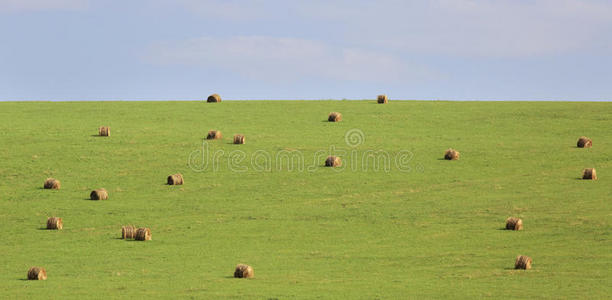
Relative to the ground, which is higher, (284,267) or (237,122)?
(237,122)

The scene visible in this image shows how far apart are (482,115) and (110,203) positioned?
31.2m

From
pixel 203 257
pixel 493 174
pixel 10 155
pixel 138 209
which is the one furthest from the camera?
pixel 10 155

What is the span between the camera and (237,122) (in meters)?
64.6

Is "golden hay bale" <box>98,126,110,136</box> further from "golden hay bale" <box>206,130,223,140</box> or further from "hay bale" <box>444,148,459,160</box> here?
"hay bale" <box>444,148,459,160</box>

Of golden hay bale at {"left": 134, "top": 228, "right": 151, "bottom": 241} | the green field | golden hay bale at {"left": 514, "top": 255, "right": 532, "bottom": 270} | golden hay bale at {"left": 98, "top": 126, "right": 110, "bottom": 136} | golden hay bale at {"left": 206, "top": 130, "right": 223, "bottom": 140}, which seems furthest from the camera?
golden hay bale at {"left": 98, "top": 126, "right": 110, "bottom": 136}

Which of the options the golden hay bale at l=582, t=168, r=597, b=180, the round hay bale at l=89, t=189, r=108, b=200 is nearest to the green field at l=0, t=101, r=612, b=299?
the round hay bale at l=89, t=189, r=108, b=200

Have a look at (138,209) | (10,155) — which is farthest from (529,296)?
(10,155)

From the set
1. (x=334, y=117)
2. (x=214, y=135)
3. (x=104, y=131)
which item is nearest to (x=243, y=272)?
(x=214, y=135)

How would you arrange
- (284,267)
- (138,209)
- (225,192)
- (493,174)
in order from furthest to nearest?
(493,174) → (225,192) → (138,209) → (284,267)

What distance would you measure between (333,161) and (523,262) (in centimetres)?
2205

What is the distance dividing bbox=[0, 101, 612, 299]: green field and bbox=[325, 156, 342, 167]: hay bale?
0.47 meters

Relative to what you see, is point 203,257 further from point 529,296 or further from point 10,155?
point 10,155

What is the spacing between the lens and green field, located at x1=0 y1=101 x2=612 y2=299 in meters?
31.0

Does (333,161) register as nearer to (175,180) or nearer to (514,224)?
(175,180)
